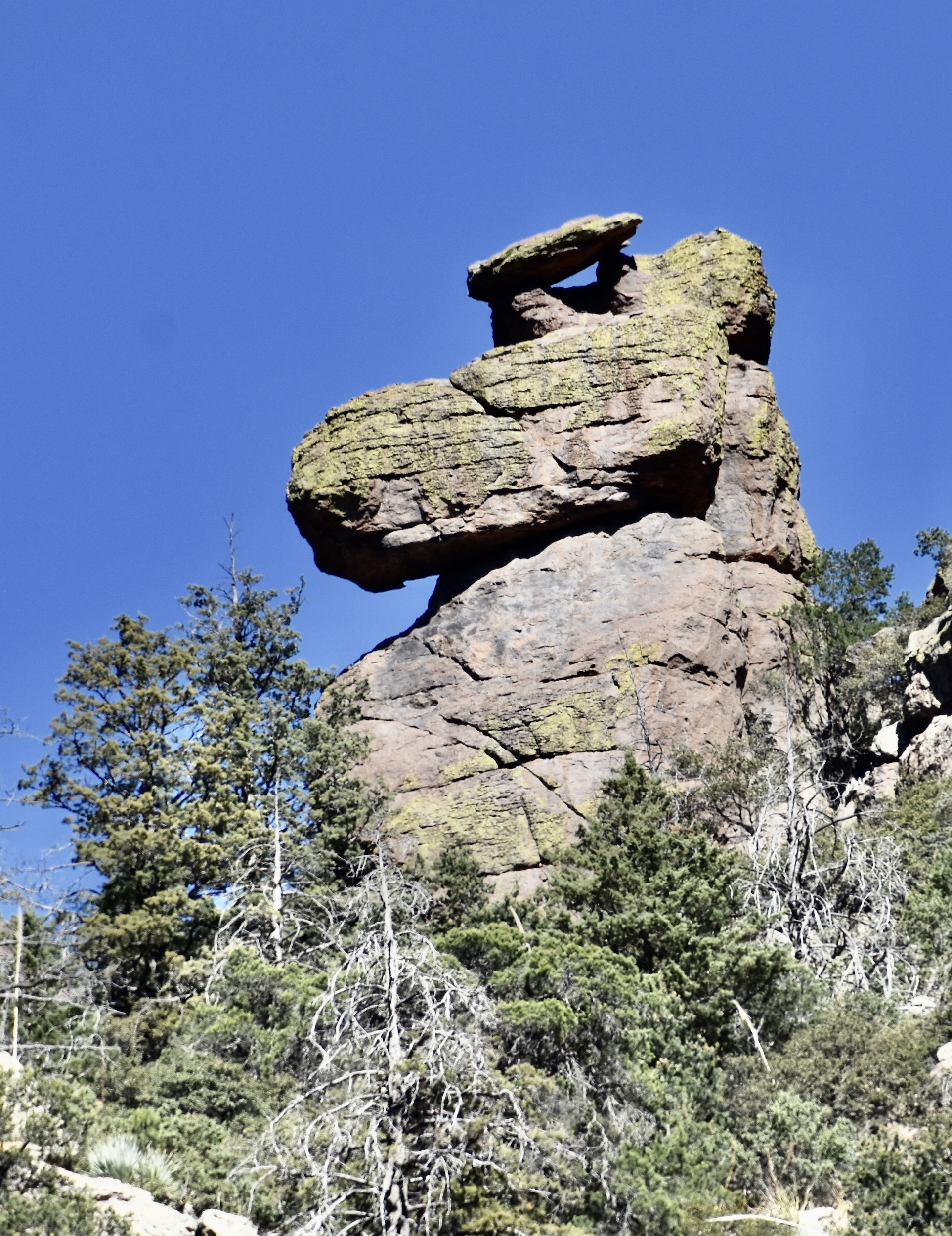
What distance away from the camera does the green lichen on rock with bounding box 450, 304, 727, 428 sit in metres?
30.4

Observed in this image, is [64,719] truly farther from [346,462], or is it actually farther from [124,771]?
[346,462]

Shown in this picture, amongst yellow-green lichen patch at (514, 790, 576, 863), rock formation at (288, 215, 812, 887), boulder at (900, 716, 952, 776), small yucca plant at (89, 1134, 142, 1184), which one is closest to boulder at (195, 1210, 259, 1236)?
small yucca plant at (89, 1134, 142, 1184)

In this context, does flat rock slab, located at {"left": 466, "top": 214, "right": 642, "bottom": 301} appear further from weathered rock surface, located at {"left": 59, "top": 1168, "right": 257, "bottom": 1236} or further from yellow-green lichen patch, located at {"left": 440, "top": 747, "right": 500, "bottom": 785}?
weathered rock surface, located at {"left": 59, "top": 1168, "right": 257, "bottom": 1236}

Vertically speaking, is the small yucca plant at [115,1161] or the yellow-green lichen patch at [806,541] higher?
the yellow-green lichen patch at [806,541]

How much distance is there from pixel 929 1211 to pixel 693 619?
1758 centimetres

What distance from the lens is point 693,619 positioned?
28.4 metres

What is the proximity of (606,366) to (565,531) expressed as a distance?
3.56 m

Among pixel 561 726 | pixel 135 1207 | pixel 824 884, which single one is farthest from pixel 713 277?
pixel 135 1207

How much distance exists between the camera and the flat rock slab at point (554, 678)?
87.7ft

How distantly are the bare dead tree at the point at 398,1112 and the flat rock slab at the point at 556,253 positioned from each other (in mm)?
23883

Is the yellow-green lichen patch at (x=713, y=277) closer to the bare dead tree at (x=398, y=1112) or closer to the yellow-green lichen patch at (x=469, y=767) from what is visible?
the yellow-green lichen patch at (x=469, y=767)

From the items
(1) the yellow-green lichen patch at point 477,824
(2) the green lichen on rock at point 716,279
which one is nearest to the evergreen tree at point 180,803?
(1) the yellow-green lichen patch at point 477,824

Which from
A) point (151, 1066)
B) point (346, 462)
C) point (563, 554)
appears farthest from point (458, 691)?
point (151, 1066)

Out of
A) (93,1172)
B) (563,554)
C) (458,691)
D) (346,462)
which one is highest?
(346,462)
